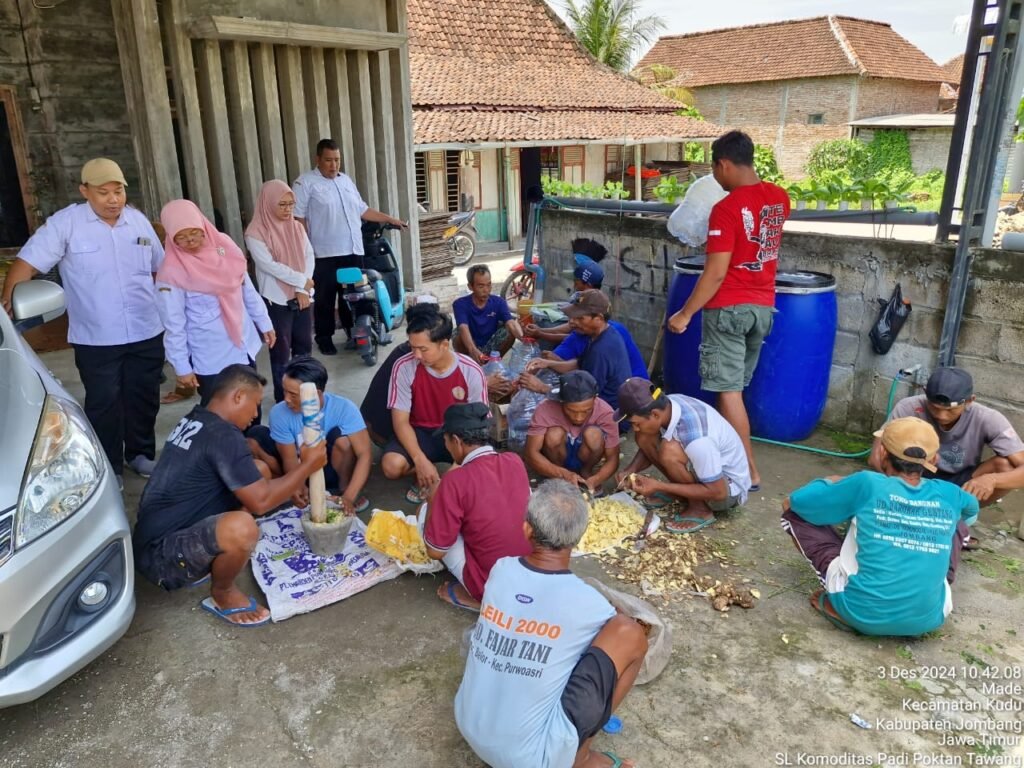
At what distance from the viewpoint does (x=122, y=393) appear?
4262 mm

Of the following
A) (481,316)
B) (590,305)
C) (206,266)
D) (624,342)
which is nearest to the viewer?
(206,266)

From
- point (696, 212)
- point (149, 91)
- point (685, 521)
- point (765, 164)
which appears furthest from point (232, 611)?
point (765, 164)

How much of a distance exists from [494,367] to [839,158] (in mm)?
26110

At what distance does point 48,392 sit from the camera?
2.76 m

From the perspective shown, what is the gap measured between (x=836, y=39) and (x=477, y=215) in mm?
19358

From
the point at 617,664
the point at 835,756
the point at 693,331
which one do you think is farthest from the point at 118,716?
the point at 693,331

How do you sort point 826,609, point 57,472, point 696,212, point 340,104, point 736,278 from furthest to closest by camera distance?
point 340,104, point 696,212, point 736,278, point 826,609, point 57,472

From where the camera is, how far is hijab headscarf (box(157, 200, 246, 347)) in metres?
3.91

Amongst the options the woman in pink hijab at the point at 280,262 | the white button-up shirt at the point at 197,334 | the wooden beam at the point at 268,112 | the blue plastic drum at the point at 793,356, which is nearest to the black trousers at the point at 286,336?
the woman in pink hijab at the point at 280,262

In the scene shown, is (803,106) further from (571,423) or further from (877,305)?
(571,423)

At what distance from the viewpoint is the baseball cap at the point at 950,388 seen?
3.40 meters

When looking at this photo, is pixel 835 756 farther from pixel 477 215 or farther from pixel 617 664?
pixel 477 215

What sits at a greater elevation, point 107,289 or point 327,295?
point 107,289

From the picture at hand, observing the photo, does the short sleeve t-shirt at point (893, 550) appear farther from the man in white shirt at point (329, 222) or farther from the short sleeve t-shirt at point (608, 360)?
the man in white shirt at point (329, 222)
